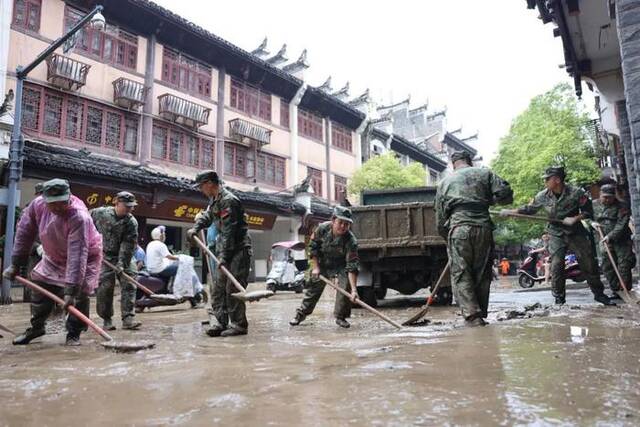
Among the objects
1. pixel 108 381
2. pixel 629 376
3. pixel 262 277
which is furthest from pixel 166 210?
pixel 629 376

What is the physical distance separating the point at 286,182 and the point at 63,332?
17.4 metres

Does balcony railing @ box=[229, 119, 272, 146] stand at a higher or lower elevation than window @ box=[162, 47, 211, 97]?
lower

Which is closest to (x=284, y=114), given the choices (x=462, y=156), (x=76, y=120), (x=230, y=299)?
(x=76, y=120)

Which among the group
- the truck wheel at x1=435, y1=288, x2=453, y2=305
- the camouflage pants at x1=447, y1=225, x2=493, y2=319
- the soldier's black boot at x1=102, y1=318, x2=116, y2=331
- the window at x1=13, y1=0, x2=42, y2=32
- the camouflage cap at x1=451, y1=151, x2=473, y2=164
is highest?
the window at x1=13, y1=0, x2=42, y2=32

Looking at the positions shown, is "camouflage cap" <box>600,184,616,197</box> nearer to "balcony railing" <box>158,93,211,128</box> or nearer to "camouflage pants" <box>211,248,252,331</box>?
"camouflage pants" <box>211,248,252,331</box>

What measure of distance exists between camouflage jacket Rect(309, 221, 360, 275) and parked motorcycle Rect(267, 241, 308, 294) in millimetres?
8570

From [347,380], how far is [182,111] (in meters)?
16.5

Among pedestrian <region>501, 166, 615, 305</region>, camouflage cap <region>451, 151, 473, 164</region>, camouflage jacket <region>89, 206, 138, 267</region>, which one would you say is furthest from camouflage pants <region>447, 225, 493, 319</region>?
camouflage jacket <region>89, 206, 138, 267</region>

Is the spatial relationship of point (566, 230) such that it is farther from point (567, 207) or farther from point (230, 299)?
point (230, 299)

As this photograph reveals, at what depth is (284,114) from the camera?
906 inches

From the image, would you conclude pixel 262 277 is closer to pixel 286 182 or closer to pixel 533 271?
pixel 286 182

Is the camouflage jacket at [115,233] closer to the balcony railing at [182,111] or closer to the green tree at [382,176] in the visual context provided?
the balcony railing at [182,111]

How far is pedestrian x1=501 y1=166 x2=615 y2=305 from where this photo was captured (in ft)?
20.6

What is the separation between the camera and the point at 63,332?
551cm
